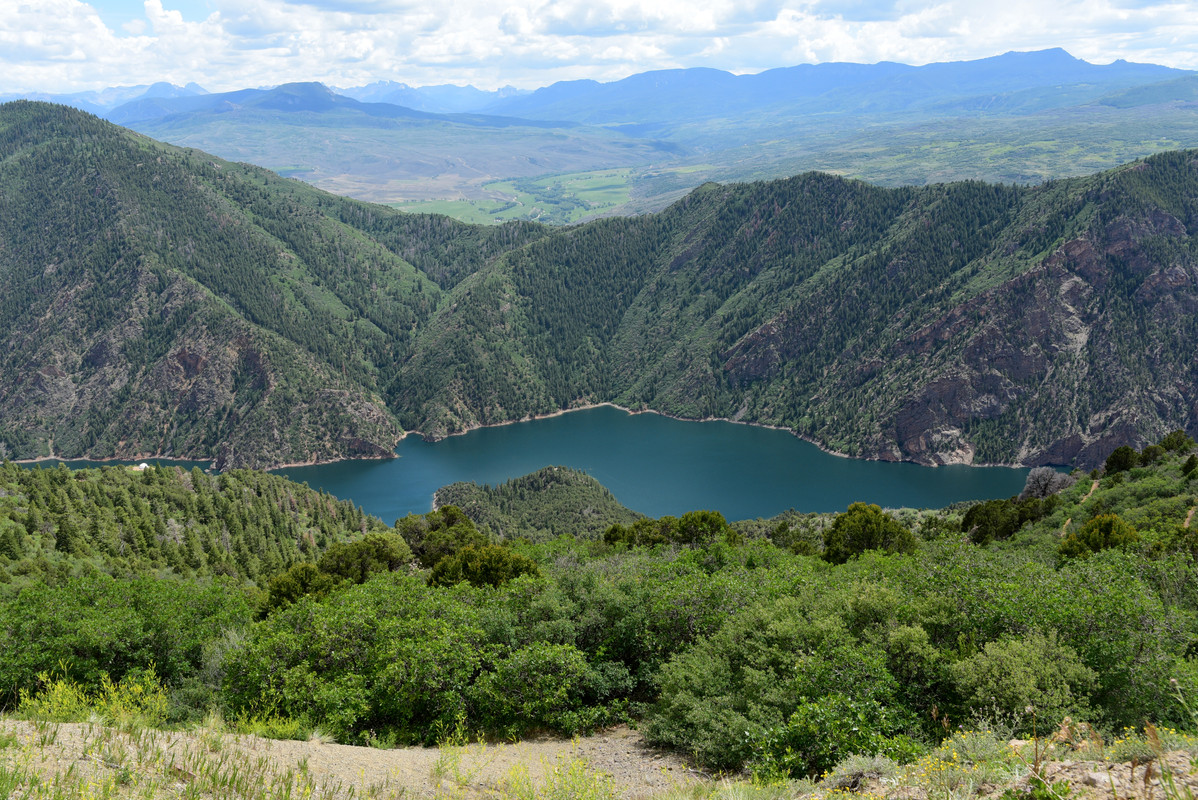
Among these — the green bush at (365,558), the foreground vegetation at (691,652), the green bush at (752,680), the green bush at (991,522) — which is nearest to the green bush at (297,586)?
the foreground vegetation at (691,652)

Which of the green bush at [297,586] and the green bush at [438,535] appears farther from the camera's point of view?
the green bush at [438,535]

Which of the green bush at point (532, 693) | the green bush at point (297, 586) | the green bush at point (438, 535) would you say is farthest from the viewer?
the green bush at point (438, 535)

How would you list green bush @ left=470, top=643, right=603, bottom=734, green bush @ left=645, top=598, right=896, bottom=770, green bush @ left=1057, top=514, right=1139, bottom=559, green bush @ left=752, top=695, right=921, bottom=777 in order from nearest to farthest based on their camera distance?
green bush @ left=752, top=695, right=921, bottom=777, green bush @ left=645, top=598, right=896, bottom=770, green bush @ left=470, top=643, right=603, bottom=734, green bush @ left=1057, top=514, right=1139, bottom=559

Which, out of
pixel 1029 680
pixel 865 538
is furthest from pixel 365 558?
pixel 1029 680

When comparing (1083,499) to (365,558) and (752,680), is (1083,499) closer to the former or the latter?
(752,680)

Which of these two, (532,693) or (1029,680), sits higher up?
(1029,680)

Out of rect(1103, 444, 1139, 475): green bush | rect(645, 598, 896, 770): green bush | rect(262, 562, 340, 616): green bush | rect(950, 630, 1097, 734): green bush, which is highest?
rect(950, 630, 1097, 734): green bush

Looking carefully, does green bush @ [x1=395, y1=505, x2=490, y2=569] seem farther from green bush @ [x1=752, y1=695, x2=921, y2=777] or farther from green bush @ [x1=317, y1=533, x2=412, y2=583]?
green bush @ [x1=752, y1=695, x2=921, y2=777]

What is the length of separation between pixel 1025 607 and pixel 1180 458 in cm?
7915

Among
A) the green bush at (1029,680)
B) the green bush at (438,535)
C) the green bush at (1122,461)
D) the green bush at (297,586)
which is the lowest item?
the green bush at (438,535)

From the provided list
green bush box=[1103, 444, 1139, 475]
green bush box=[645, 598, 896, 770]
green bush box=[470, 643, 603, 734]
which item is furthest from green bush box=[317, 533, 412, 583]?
green bush box=[1103, 444, 1139, 475]

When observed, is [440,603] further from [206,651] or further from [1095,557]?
[1095,557]

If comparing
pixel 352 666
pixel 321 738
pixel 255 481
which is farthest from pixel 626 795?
pixel 255 481

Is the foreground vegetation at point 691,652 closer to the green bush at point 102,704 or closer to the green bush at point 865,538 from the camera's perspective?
the green bush at point 102,704
